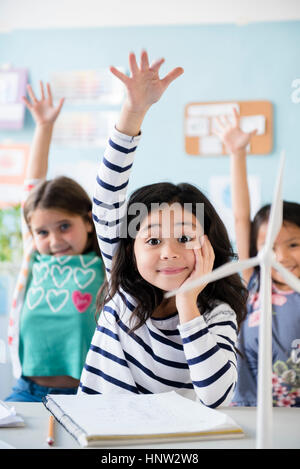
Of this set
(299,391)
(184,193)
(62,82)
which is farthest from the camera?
(62,82)

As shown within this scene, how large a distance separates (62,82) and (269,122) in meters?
0.86

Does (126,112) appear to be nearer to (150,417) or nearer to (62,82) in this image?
(150,417)

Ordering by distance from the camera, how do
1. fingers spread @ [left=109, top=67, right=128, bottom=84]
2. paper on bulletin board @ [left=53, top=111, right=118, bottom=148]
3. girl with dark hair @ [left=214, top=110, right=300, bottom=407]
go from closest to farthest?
fingers spread @ [left=109, top=67, right=128, bottom=84] → girl with dark hair @ [left=214, top=110, right=300, bottom=407] → paper on bulletin board @ [left=53, top=111, right=118, bottom=148]

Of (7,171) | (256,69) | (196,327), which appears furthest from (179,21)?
(196,327)

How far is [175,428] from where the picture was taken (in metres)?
0.57

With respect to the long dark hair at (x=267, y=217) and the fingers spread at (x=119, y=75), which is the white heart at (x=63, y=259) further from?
the fingers spread at (x=119, y=75)

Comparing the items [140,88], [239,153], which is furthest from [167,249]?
[239,153]

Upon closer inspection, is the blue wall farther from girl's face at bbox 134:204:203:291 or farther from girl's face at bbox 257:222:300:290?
girl's face at bbox 134:204:203:291

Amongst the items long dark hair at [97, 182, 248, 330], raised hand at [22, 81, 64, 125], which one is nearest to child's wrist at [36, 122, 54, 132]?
raised hand at [22, 81, 64, 125]

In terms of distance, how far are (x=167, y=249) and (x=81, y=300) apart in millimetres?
487

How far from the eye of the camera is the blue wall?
1.98 meters

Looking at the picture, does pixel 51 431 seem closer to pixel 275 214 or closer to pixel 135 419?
pixel 135 419

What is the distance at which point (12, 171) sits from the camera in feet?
7.05

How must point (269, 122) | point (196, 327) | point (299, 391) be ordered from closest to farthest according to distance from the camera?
Answer: point (196, 327) → point (299, 391) → point (269, 122)
